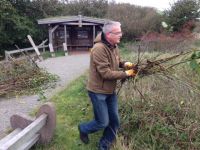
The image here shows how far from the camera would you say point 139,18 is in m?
28.8

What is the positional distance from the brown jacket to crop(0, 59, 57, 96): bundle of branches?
4.77m

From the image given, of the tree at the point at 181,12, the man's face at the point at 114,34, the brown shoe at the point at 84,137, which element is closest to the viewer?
the man's face at the point at 114,34

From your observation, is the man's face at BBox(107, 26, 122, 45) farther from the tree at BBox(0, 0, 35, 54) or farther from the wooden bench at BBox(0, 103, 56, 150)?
the tree at BBox(0, 0, 35, 54)

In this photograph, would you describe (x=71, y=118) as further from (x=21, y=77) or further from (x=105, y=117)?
(x=21, y=77)

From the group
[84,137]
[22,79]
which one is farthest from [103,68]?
[22,79]

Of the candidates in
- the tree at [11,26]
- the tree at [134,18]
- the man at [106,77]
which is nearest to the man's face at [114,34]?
A: the man at [106,77]

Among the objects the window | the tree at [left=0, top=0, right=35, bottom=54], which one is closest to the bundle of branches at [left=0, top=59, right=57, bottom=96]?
the window

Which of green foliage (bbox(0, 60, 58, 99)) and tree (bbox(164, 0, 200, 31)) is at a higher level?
tree (bbox(164, 0, 200, 31))

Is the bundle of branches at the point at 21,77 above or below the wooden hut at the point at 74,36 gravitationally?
above

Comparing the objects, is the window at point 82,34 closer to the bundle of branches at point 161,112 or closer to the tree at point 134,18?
the tree at point 134,18

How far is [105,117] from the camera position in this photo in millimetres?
4543

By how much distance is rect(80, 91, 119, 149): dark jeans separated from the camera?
4.49 m

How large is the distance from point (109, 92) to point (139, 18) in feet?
82.1

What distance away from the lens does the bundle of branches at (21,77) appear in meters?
8.98
